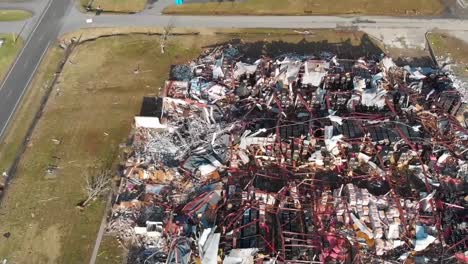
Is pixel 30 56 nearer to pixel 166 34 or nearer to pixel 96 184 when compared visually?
pixel 166 34

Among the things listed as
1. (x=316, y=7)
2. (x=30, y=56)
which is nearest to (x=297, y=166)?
(x=316, y=7)

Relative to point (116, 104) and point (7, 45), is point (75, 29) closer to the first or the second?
point (7, 45)

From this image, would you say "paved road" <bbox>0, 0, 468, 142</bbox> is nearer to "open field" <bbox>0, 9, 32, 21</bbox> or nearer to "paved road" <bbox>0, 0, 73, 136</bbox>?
"paved road" <bbox>0, 0, 73, 136</bbox>

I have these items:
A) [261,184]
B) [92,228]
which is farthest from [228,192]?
[92,228]

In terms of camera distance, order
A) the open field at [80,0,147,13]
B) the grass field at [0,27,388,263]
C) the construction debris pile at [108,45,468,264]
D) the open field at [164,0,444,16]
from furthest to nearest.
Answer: the open field at [80,0,147,13] < the open field at [164,0,444,16] < the grass field at [0,27,388,263] < the construction debris pile at [108,45,468,264]

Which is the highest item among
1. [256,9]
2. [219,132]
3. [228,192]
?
[256,9]

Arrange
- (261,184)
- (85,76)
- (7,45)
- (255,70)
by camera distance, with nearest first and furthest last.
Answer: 1. (261,184)
2. (255,70)
3. (85,76)
4. (7,45)

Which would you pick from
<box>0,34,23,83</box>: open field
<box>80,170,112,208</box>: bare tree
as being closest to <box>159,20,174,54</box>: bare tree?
<box>0,34,23,83</box>: open field
